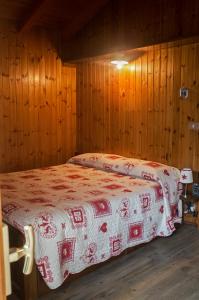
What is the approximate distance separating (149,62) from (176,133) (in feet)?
3.18

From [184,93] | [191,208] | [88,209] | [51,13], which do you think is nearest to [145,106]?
[184,93]

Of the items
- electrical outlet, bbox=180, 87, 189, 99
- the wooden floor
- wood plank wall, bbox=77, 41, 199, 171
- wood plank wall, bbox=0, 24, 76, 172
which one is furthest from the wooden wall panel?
the wooden floor

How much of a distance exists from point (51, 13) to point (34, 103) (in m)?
1.23

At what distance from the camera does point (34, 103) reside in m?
4.48

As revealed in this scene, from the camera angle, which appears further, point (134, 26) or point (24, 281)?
A: point (134, 26)

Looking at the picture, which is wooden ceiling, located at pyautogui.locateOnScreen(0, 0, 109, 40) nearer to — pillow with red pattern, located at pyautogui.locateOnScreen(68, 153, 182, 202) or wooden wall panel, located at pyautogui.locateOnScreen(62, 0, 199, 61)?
wooden wall panel, located at pyautogui.locateOnScreen(62, 0, 199, 61)

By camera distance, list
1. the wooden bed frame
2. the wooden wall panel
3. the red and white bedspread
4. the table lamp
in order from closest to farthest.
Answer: the wooden bed frame → the red and white bedspread → the wooden wall panel → the table lamp

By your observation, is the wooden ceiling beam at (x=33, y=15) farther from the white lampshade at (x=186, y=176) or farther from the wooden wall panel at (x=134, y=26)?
the white lampshade at (x=186, y=176)

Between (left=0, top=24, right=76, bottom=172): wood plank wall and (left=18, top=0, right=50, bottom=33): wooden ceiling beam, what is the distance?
0.16m

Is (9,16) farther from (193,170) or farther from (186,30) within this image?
(193,170)

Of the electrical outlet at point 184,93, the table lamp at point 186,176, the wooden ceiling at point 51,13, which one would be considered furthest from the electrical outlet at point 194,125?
the wooden ceiling at point 51,13

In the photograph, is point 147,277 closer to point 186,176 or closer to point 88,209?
point 88,209

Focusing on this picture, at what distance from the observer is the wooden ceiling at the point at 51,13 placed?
384cm

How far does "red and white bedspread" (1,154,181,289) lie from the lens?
230 cm
